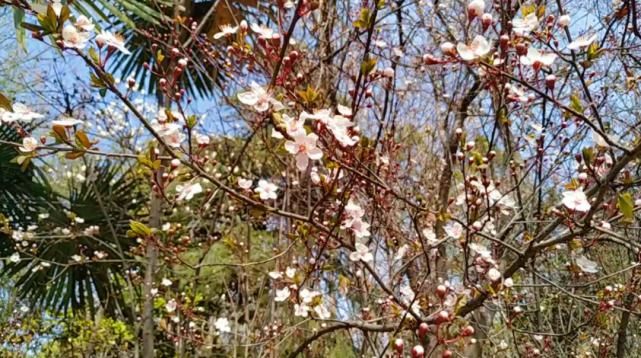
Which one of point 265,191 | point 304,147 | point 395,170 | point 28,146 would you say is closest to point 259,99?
point 304,147

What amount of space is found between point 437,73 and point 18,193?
10.6ft

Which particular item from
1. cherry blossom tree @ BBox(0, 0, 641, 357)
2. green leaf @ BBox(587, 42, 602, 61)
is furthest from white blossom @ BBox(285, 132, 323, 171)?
green leaf @ BBox(587, 42, 602, 61)

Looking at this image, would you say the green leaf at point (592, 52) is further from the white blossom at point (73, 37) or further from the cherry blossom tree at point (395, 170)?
the white blossom at point (73, 37)

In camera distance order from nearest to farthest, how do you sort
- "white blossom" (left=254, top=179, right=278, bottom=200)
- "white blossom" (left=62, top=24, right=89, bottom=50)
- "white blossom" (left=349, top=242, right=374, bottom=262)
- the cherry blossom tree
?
"white blossom" (left=62, top=24, right=89, bottom=50), the cherry blossom tree, "white blossom" (left=254, top=179, right=278, bottom=200), "white blossom" (left=349, top=242, right=374, bottom=262)

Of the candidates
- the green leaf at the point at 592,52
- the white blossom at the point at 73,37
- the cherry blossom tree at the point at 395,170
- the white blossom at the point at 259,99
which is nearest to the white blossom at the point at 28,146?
the cherry blossom tree at the point at 395,170

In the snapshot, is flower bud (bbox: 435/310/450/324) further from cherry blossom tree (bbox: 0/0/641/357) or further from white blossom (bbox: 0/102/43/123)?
white blossom (bbox: 0/102/43/123)

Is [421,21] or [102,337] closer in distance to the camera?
[421,21]

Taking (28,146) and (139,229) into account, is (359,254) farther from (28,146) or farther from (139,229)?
(28,146)

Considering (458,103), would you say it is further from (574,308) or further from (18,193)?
(18,193)

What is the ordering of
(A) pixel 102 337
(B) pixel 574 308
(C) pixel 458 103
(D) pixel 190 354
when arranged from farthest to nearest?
(A) pixel 102 337 → (D) pixel 190 354 → (B) pixel 574 308 → (C) pixel 458 103

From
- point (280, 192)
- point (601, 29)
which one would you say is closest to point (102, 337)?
point (280, 192)

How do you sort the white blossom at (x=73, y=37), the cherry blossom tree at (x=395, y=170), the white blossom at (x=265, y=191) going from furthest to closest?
the white blossom at (x=265, y=191) < the cherry blossom tree at (x=395, y=170) < the white blossom at (x=73, y=37)

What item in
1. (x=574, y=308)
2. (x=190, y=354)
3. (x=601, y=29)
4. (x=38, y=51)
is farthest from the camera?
(x=38, y=51)

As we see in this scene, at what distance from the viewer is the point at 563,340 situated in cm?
312
